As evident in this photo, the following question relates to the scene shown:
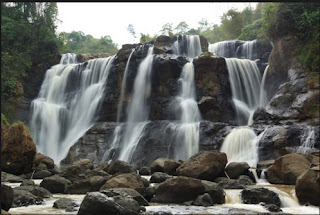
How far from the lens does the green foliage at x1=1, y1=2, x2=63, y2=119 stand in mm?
23594

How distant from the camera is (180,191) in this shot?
6.70m

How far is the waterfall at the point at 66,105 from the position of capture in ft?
66.5

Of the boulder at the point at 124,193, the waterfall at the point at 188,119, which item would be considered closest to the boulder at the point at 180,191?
the boulder at the point at 124,193

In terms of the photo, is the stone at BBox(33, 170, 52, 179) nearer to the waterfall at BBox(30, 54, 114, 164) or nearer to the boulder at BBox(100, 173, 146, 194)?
the boulder at BBox(100, 173, 146, 194)

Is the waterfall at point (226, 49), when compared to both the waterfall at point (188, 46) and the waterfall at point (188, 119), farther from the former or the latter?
the waterfall at point (188, 119)

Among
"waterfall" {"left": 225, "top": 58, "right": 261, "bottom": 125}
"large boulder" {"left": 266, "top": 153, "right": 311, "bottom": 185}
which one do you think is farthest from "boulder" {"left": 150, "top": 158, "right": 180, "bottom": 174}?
"waterfall" {"left": 225, "top": 58, "right": 261, "bottom": 125}

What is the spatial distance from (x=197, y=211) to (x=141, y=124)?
12782 millimetres

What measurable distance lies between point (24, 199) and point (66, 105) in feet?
54.8

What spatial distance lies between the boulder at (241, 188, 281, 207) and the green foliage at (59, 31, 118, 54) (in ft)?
145

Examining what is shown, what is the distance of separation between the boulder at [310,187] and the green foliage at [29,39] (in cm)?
2027

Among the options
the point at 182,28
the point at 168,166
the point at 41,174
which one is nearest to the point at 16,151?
the point at 41,174

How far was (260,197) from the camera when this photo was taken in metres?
6.50

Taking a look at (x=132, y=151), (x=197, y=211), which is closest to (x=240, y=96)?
(x=132, y=151)

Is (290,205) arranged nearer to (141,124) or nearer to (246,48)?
(141,124)
